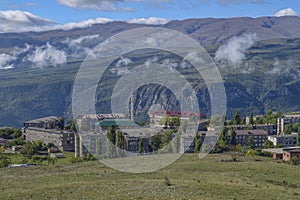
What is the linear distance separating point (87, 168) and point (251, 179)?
14587 mm

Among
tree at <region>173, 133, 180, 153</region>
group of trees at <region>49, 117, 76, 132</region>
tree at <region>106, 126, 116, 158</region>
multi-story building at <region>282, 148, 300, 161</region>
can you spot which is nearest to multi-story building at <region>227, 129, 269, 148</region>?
tree at <region>173, 133, 180, 153</region>

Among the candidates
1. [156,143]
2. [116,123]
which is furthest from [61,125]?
[156,143]

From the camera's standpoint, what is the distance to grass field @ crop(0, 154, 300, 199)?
28958 millimetres

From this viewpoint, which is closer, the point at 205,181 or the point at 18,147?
the point at 205,181

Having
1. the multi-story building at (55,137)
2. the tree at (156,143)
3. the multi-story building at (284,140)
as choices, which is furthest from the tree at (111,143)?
the multi-story building at (284,140)

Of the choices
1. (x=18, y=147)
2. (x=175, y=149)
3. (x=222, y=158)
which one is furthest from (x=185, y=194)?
(x=18, y=147)

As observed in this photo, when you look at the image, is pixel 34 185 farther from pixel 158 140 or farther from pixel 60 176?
pixel 158 140

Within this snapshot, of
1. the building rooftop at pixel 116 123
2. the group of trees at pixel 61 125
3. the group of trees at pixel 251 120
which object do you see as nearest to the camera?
the building rooftop at pixel 116 123

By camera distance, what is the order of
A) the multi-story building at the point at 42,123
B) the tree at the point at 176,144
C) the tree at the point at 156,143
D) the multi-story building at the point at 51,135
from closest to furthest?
the tree at the point at 176,144 → the tree at the point at 156,143 → the multi-story building at the point at 51,135 → the multi-story building at the point at 42,123

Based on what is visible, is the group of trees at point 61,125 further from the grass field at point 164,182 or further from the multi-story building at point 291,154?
the grass field at point 164,182

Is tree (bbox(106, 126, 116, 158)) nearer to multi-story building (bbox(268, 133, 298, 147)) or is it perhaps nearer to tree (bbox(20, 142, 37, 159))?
tree (bbox(20, 142, 37, 159))

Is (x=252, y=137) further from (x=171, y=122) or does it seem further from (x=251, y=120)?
(x=171, y=122)

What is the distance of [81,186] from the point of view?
3206cm

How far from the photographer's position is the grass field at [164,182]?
29.0 m
